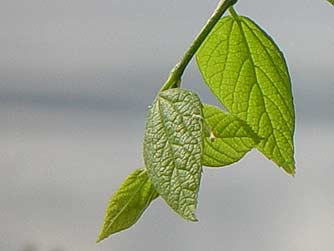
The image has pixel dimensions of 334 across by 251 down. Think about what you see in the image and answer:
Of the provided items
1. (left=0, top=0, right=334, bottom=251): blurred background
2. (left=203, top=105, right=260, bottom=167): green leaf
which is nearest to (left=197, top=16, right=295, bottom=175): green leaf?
(left=203, top=105, right=260, bottom=167): green leaf

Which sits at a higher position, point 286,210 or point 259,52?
point 259,52

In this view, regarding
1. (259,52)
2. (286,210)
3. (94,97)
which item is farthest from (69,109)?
(259,52)

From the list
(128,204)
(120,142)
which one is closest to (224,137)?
(128,204)

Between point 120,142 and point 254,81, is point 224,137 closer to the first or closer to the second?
point 254,81

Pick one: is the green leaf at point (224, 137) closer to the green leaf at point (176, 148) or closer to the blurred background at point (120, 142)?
the green leaf at point (176, 148)

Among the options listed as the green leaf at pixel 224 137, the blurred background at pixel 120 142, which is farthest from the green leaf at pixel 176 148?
the blurred background at pixel 120 142

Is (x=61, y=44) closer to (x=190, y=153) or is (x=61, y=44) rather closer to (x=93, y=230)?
(x=93, y=230)

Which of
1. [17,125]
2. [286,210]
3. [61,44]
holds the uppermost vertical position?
[61,44]
